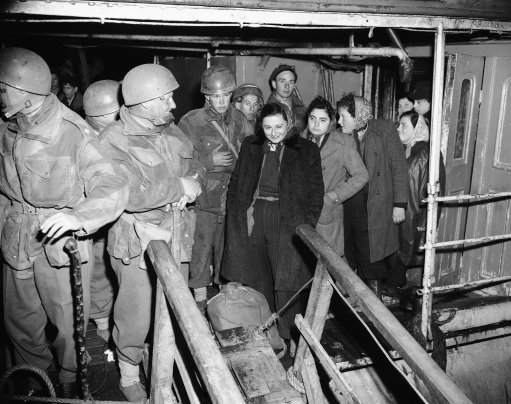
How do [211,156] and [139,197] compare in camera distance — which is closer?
[139,197]

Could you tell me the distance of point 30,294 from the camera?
345 cm

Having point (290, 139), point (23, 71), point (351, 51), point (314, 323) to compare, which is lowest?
point (314, 323)

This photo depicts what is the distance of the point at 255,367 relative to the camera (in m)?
3.51

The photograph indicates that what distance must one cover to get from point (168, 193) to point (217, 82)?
73.8 inches

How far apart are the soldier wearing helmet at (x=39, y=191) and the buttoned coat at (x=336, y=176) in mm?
2403

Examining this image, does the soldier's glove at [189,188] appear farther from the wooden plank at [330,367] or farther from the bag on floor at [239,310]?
the wooden plank at [330,367]

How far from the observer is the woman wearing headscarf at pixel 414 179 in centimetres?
532

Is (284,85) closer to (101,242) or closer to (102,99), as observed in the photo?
(102,99)

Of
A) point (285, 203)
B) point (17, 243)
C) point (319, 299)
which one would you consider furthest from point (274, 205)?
point (17, 243)

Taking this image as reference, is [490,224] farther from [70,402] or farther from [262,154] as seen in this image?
[70,402]

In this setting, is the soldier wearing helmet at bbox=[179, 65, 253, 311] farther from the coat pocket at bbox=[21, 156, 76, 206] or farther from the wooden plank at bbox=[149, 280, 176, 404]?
the wooden plank at bbox=[149, 280, 176, 404]

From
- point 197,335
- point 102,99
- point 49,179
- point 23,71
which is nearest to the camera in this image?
point 197,335

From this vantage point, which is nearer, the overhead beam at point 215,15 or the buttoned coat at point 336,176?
the overhead beam at point 215,15

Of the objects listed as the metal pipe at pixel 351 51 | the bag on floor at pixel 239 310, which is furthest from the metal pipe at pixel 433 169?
Answer: the bag on floor at pixel 239 310
